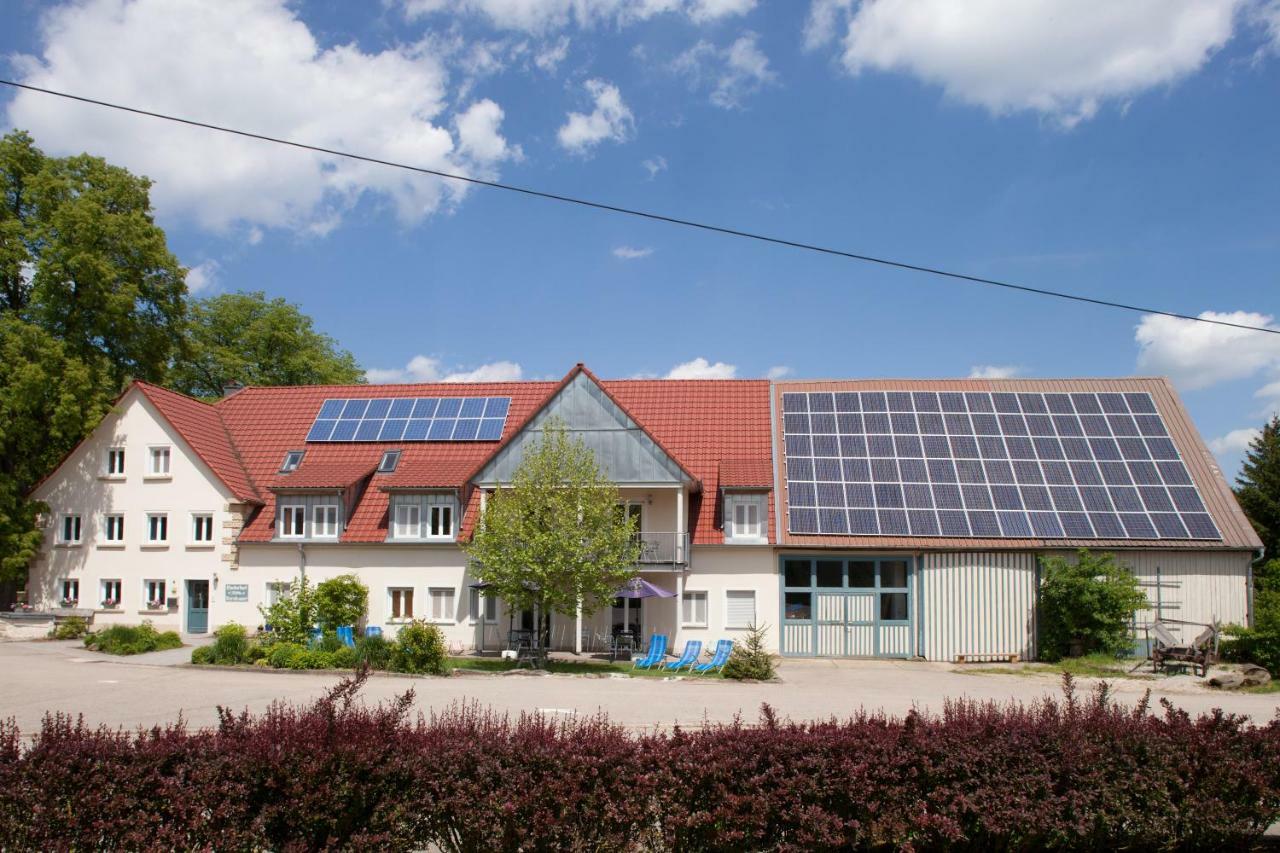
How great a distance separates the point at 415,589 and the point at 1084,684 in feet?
64.2

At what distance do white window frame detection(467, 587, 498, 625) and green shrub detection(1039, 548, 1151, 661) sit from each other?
16594 mm

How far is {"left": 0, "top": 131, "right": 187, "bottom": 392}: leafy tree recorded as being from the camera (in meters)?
33.3

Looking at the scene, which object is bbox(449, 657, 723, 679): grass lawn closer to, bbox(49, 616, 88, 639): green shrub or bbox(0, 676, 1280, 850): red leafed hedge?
bbox(49, 616, 88, 639): green shrub

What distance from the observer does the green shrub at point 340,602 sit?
28.3 meters

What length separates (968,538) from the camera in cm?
2930

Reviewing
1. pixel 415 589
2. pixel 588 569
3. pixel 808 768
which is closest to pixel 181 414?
pixel 415 589

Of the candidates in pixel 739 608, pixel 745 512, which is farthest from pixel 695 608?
pixel 745 512

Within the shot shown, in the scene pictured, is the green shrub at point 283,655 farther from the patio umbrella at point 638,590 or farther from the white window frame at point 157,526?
the white window frame at point 157,526

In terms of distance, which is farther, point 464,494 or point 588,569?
point 464,494

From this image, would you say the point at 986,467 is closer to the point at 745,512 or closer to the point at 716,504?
the point at 745,512

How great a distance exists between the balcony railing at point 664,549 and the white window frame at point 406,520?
7320mm

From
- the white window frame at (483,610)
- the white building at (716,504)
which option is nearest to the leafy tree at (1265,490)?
the white building at (716,504)

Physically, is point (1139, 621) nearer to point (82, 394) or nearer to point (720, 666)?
point (720, 666)

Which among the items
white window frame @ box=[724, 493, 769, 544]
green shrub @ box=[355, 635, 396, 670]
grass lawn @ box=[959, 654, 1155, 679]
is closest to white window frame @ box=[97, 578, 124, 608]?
green shrub @ box=[355, 635, 396, 670]
